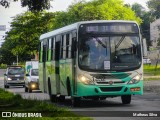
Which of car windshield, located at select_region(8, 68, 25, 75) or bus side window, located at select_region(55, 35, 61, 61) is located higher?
bus side window, located at select_region(55, 35, 61, 61)

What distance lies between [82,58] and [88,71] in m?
0.52

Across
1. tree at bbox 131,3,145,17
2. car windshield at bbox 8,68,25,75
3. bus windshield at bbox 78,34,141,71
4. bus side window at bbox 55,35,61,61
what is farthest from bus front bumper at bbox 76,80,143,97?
tree at bbox 131,3,145,17

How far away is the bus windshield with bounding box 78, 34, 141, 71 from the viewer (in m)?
18.9

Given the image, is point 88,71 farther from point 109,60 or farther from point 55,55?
point 55,55

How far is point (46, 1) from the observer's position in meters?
20.8

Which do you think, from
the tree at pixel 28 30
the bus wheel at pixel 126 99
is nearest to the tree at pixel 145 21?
the tree at pixel 28 30

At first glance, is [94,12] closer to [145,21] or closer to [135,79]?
[145,21]

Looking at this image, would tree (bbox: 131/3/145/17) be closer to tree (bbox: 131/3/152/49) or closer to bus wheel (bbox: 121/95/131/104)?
tree (bbox: 131/3/152/49)

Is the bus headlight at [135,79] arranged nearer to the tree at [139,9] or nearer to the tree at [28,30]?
the tree at [28,30]

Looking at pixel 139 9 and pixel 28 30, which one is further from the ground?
pixel 139 9

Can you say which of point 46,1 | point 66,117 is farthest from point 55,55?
point 66,117

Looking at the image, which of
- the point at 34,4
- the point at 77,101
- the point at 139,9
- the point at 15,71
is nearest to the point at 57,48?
the point at 34,4

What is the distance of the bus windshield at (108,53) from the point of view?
18.9 m

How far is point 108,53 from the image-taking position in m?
18.9
